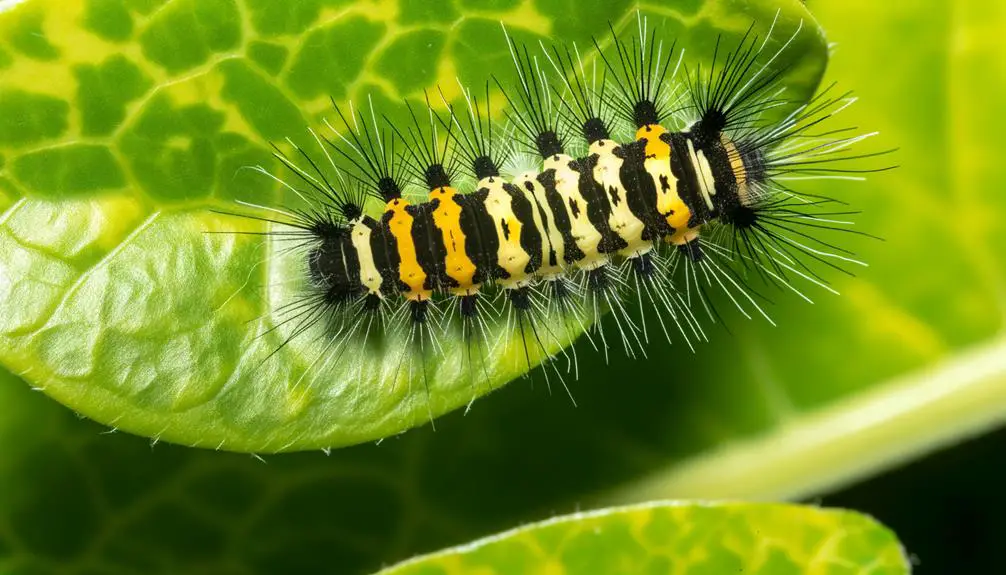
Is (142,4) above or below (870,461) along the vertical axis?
above

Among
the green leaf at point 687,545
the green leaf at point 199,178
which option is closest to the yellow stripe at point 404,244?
the green leaf at point 199,178

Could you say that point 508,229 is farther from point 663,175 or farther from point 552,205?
point 663,175

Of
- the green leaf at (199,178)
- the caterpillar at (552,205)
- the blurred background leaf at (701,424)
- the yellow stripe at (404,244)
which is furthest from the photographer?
the blurred background leaf at (701,424)

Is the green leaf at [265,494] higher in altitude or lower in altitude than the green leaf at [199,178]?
lower

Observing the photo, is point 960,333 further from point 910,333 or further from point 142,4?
point 142,4

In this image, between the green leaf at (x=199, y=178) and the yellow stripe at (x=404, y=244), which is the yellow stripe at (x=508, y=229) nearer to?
the yellow stripe at (x=404, y=244)

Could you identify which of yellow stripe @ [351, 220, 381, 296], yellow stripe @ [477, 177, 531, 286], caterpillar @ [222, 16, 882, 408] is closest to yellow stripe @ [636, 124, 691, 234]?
caterpillar @ [222, 16, 882, 408]

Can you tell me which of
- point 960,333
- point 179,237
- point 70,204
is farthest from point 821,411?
point 70,204

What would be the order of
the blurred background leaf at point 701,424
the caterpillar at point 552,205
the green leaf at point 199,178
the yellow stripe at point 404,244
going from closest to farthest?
1. the green leaf at point 199,178
2. the caterpillar at point 552,205
3. the yellow stripe at point 404,244
4. the blurred background leaf at point 701,424
